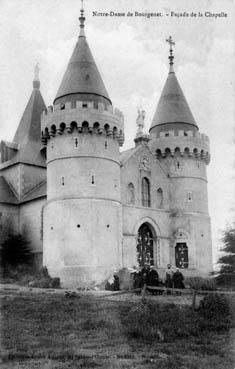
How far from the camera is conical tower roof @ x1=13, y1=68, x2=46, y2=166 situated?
40.8 meters

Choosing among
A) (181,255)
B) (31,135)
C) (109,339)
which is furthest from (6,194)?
(109,339)

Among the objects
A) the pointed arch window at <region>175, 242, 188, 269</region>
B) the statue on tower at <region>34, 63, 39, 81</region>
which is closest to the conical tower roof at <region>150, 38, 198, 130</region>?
the pointed arch window at <region>175, 242, 188, 269</region>

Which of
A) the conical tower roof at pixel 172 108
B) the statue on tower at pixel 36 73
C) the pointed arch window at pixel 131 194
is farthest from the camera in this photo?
the statue on tower at pixel 36 73

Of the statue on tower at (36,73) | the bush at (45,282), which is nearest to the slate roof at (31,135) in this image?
the statue on tower at (36,73)

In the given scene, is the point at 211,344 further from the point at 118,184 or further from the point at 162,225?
the point at 162,225

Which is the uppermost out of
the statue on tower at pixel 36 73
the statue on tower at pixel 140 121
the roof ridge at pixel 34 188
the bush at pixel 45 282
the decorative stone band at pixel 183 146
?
the statue on tower at pixel 36 73

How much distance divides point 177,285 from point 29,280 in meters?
10.3

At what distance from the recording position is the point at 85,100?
103 ft

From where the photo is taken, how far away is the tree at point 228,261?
105 feet

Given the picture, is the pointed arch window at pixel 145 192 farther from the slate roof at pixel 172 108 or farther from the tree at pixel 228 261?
the tree at pixel 228 261

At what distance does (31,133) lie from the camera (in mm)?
42312

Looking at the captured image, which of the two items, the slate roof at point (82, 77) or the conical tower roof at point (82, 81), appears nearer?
the conical tower roof at point (82, 81)

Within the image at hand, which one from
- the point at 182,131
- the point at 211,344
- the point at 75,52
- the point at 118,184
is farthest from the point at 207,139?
the point at 211,344

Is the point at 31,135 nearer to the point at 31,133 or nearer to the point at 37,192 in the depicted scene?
the point at 31,133
